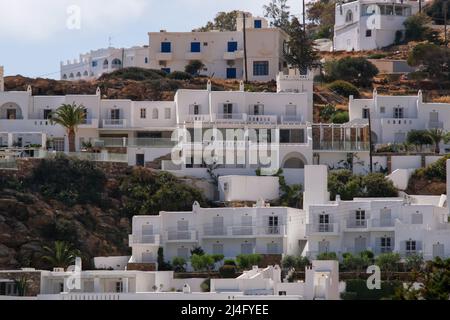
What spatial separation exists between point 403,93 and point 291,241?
27699 millimetres

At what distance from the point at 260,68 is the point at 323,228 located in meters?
30.4

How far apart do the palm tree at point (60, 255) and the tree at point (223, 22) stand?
4711 cm

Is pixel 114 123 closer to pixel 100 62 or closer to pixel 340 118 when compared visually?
pixel 340 118

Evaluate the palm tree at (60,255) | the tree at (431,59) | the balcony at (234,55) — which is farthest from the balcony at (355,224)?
the tree at (431,59)

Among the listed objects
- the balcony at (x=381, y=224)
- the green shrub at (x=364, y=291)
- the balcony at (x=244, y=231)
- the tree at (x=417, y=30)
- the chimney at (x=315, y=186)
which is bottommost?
the green shrub at (x=364, y=291)

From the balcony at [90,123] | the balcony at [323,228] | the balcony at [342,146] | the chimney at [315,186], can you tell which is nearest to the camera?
the balcony at [323,228]

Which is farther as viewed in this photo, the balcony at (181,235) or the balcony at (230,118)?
the balcony at (230,118)

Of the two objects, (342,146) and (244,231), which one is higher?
(342,146)

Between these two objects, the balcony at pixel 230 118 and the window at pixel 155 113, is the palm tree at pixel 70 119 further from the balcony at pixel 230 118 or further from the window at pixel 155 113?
the balcony at pixel 230 118

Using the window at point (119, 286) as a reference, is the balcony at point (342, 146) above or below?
above

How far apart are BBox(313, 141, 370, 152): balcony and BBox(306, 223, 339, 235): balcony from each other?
11.0m

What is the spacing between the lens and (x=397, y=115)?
81938 millimetres

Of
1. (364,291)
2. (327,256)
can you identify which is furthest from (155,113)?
(364,291)

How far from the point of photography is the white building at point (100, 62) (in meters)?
113
